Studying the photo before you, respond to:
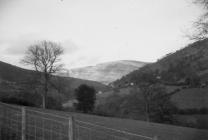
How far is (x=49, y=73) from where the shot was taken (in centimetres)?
5200

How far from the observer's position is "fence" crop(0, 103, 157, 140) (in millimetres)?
8742

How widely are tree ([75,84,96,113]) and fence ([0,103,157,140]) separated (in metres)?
55.0

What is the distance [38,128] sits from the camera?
9.59 metres

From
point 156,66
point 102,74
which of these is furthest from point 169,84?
point 102,74

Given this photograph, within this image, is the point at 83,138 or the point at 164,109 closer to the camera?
the point at 83,138

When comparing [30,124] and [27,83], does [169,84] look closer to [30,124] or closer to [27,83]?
[27,83]

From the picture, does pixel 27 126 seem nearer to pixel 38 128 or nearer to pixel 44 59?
pixel 38 128

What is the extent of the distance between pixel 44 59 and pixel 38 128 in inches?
1711

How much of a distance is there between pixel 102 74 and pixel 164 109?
129m

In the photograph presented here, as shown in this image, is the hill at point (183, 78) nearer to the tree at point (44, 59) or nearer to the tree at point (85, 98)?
the tree at point (85, 98)

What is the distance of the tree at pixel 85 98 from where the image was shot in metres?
66.1

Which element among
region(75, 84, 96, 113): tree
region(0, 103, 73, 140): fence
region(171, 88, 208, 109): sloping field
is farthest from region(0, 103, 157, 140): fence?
region(75, 84, 96, 113): tree

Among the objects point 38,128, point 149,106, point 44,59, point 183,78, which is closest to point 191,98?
point 183,78

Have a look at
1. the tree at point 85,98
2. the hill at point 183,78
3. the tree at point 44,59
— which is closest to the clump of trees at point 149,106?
the tree at point 85,98
